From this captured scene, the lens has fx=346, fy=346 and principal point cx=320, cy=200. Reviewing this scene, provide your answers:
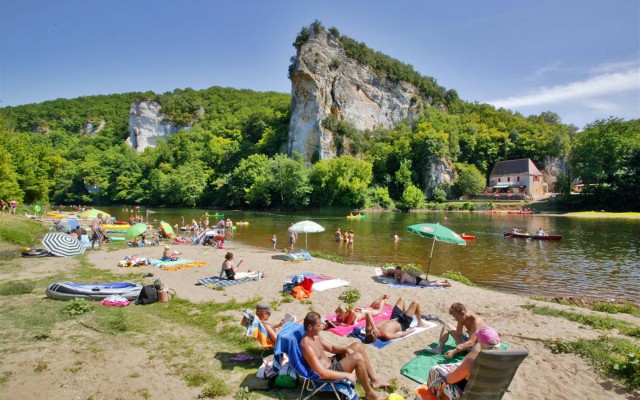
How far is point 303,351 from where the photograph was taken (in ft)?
16.9

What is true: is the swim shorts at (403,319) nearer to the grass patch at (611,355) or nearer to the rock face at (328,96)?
the grass patch at (611,355)

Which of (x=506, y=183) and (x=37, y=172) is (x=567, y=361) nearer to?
(x=37, y=172)

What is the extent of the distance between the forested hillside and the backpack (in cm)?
4094

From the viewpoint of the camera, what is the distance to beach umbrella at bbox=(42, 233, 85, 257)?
17.3 meters

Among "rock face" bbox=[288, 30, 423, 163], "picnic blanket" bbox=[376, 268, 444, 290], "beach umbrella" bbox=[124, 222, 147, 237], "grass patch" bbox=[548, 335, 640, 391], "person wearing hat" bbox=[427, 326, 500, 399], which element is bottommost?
"picnic blanket" bbox=[376, 268, 444, 290]

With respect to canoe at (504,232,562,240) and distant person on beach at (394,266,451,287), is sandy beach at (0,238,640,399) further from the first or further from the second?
canoe at (504,232,562,240)

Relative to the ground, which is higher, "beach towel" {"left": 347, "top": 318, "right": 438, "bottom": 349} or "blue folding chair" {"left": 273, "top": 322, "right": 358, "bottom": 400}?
"blue folding chair" {"left": 273, "top": 322, "right": 358, "bottom": 400}

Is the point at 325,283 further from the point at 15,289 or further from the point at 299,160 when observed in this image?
the point at 299,160

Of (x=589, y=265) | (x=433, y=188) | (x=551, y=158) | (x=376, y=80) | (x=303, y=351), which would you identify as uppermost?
(x=376, y=80)

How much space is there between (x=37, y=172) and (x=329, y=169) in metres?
43.1

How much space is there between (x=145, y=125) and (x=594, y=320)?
400 ft

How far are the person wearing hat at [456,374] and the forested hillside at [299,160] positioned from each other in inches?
1939

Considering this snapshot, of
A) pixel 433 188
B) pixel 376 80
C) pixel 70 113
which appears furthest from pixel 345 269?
pixel 70 113

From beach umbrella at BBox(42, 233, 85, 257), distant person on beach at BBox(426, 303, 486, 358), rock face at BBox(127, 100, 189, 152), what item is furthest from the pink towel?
rock face at BBox(127, 100, 189, 152)
